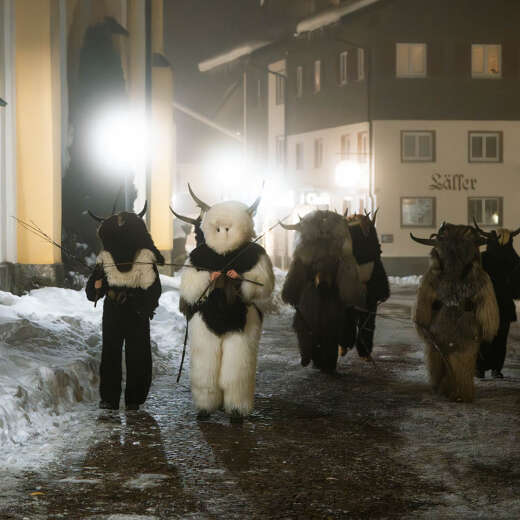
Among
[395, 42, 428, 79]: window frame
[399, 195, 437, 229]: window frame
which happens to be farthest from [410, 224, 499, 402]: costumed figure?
[395, 42, 428, 79]: window frame

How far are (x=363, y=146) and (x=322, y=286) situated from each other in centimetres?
2604

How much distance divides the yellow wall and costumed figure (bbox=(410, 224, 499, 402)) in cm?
789

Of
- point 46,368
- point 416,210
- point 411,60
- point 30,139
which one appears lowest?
point 46,368

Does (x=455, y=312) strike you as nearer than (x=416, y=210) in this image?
Yes

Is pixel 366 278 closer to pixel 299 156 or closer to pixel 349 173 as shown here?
pixel 349 173

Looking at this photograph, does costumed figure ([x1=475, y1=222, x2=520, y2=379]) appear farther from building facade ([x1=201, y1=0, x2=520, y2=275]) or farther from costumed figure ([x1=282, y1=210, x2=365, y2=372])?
building facade ([x1=201, y1=0, x2=520, y2=275])

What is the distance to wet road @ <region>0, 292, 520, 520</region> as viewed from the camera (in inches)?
243

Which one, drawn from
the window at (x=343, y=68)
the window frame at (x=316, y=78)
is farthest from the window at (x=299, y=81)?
the window at (x=343, y=68)

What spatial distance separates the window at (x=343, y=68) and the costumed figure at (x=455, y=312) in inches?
1157

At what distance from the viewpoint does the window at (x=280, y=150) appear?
44550mm

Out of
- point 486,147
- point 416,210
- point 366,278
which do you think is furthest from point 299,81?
point 366,278

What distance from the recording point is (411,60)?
3728cm

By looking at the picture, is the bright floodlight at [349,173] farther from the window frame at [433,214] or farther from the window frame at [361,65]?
the window frame at [361,65]

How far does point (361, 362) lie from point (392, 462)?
5.59 m
